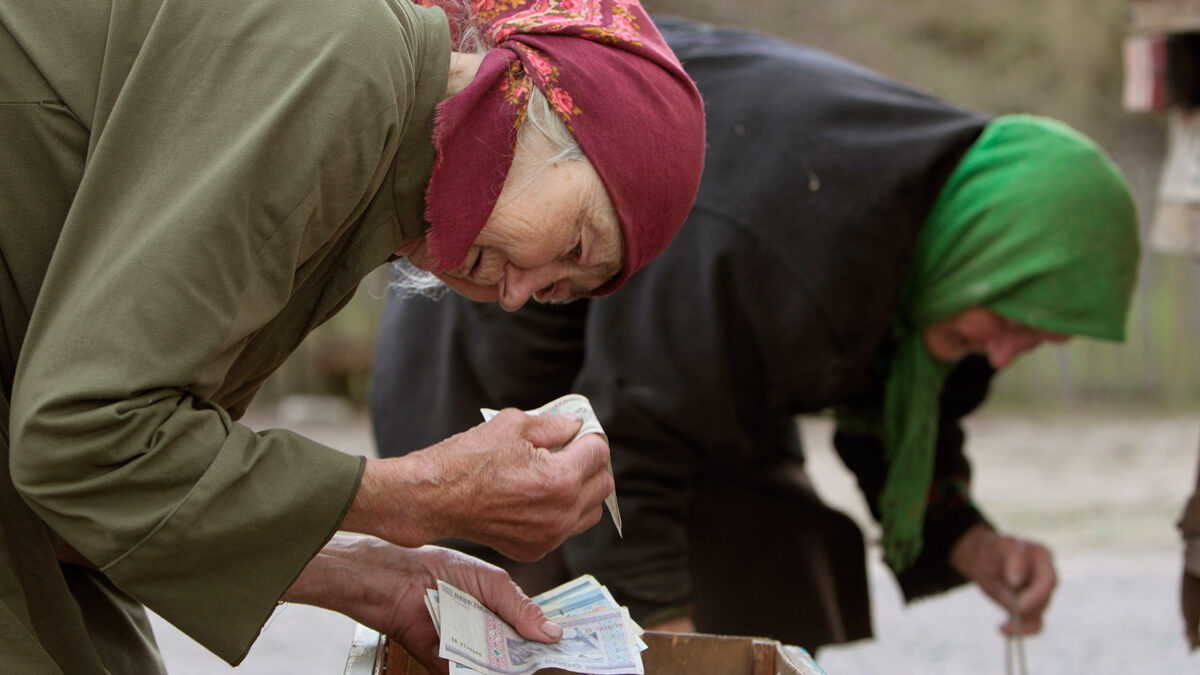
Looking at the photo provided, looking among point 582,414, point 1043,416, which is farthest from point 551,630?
point 1043,416

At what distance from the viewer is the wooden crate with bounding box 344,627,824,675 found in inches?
74.4

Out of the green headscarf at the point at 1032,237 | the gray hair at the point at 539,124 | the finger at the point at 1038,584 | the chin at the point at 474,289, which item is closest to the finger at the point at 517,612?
the chin at the point at 474,289

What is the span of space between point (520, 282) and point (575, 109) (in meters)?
0.30

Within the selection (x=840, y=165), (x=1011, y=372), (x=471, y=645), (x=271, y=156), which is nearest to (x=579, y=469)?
(x=471, y=645)

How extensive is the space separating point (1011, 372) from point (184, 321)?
9.20 m

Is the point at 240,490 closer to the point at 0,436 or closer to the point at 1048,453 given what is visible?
the point at 0,436

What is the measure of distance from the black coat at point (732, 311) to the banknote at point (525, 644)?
1.92 feet

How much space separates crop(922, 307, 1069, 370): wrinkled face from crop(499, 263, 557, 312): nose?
4.35 feet

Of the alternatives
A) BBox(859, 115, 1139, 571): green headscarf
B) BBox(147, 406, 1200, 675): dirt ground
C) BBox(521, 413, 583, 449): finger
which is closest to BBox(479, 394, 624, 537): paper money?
BBox(521, 413, 583, 449): finger

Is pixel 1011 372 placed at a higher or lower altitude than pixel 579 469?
lower

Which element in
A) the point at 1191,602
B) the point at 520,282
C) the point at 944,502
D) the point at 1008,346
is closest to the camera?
the point at 520,282

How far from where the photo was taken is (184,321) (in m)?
1.32

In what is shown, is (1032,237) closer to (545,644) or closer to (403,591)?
(545,644)

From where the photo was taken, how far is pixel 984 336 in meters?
2.88
